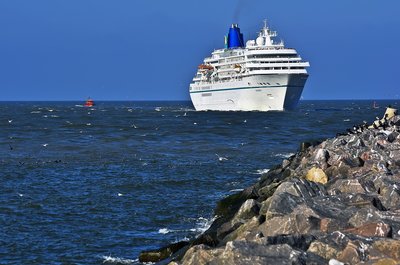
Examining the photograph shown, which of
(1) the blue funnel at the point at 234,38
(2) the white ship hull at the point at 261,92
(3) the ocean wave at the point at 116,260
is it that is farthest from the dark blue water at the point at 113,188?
(1) the blue funnel at the point at 234,38

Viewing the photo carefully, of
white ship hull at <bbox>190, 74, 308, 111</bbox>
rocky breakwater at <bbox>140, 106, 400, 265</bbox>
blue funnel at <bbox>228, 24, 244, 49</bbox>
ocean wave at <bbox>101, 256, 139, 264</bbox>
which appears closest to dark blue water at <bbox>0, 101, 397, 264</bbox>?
ocean wave at <bbox>101, 256, 139, 264</bbox>

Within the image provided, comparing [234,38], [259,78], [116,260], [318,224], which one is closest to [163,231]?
[116,260]

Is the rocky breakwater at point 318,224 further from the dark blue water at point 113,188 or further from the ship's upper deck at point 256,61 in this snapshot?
the ship's upper deck at point 256,61

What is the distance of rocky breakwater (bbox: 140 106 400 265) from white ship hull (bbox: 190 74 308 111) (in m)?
67.4

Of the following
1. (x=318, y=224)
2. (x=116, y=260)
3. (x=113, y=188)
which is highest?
(x=318, y=224)

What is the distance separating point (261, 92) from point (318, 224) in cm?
7592

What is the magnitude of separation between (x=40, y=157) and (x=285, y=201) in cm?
2526

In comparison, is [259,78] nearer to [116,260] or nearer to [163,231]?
[163,231]

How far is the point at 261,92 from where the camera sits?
8512cm

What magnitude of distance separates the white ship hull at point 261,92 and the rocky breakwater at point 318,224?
2654 inches

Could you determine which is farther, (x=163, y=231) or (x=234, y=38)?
(x=234, y=38)

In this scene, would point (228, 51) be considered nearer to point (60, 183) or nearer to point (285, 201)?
point (60, 183)

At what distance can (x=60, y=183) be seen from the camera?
2462cm

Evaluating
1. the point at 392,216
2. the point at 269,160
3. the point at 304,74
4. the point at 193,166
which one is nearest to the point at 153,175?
the point at 193,166
